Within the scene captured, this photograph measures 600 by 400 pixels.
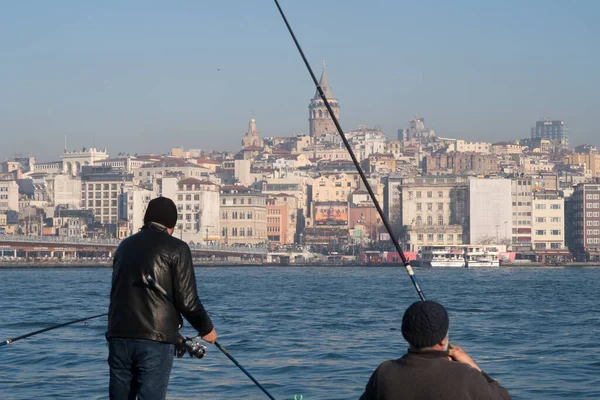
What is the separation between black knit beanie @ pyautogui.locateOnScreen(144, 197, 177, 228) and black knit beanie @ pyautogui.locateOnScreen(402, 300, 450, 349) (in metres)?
1.48

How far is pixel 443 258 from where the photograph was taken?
9038cm

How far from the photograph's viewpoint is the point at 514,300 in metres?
32.3

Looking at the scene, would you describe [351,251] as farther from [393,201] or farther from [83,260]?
[83,260]

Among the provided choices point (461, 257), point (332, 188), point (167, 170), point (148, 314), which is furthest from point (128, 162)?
point (148, 314)

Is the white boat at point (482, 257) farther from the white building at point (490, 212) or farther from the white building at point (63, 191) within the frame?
the white building at point (63, 191)

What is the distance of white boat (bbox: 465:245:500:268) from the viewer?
90.1m

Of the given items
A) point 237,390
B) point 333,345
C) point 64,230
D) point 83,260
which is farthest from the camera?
point 64,230

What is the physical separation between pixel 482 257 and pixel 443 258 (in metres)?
2.92

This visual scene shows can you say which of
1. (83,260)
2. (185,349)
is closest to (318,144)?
(83,260)

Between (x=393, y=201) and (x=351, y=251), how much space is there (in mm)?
12868

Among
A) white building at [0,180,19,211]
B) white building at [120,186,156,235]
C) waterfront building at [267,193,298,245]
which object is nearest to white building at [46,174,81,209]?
white building at [0,180,19,211]

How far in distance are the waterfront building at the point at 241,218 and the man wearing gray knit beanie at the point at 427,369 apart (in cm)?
10944

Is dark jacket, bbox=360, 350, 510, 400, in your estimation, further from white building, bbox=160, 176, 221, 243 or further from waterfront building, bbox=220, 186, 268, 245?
waterfront building, bbox=220, 186, 268, 245

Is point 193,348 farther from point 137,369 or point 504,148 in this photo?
point 504,148
